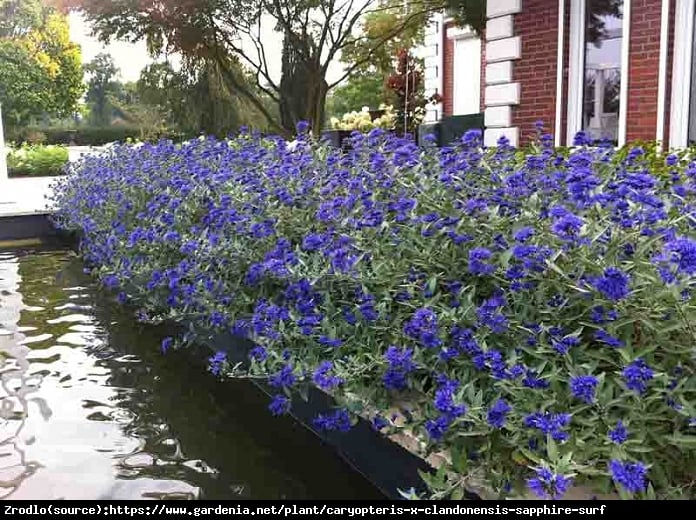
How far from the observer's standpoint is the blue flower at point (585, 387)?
5.91ft

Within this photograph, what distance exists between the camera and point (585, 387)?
71.1 inches

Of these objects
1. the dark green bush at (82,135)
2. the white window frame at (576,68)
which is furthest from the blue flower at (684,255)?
the dark green bush at (82,135)

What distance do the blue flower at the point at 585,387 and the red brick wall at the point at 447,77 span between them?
480 inches

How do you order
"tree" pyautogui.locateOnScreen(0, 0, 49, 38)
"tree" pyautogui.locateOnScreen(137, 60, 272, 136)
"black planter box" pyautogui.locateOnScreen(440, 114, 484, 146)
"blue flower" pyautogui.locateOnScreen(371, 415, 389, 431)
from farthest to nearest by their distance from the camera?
"tree" pyautogui.locateOnScreen(0, 0, 49, 38)
"tree" pyautogui.locateOnScreen(137, 60, 272, 136)
"black planter box" pyautogui.locateOnScreen(440, 114, 484, 146)
"blue flower" pyautogui.locateOnScreen(371, 415, 389, 431)

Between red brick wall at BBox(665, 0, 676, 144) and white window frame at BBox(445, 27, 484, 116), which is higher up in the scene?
white window frame at BBox(445, 27, 484, 116)

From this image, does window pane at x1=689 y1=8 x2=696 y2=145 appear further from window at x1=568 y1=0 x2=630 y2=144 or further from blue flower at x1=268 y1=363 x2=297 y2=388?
blue flower at x1=268 y1=363 x2=297 y2=388

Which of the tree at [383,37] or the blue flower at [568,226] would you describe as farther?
the tree at [383,37]

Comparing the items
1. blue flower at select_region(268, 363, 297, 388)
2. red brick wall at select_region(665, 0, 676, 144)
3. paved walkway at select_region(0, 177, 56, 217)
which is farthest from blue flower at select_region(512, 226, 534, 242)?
paved walkway at select_region(0, 177, 56, 217)

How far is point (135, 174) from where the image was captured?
577cm

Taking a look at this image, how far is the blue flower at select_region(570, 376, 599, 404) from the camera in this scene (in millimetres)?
1801

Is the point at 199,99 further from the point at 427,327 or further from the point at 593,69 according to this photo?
the point at 427,327

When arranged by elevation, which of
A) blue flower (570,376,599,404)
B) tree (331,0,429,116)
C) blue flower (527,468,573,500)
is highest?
tree (331,0,429,116)

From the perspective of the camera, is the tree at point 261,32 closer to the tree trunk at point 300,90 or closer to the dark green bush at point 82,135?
the tree trunk at point 300,90

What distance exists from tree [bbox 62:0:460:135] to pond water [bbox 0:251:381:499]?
27.4 ft
